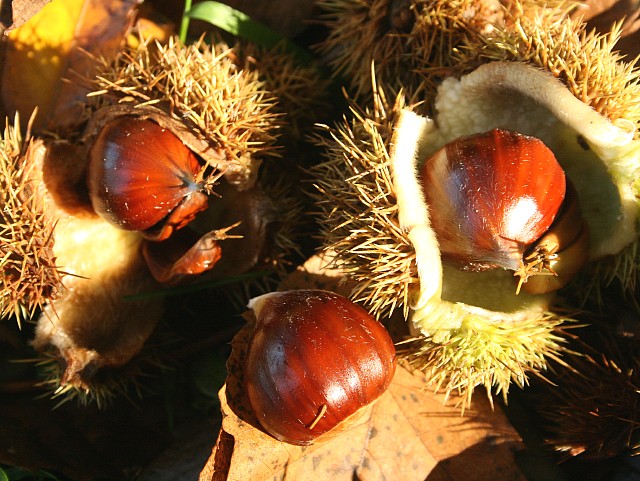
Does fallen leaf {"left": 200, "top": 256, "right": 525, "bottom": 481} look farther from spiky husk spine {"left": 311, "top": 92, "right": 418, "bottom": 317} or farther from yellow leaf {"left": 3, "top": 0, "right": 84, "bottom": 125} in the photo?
yellow leaf {"left": 3, "top": 0, "right": 84, "bottom": 125}

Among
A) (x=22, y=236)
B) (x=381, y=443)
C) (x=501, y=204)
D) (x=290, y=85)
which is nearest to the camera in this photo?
(x=501, y=204)

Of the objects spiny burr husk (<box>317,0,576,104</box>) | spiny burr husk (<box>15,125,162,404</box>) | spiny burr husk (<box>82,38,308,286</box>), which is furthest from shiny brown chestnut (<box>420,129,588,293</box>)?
spiny burr husk (<box>15,125,162,404</box>)

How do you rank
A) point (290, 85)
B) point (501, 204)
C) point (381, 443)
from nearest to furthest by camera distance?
1. point (501, 204)
2. point (381, 443)
3. point (290, 85)

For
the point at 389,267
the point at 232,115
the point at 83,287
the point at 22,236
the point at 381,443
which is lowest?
the point at 381,443

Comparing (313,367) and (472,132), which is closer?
(313,367)

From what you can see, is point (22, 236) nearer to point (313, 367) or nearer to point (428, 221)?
point (313, 367)

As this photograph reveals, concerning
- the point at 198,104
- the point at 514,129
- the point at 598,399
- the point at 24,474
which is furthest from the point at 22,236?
the point at 598,399
